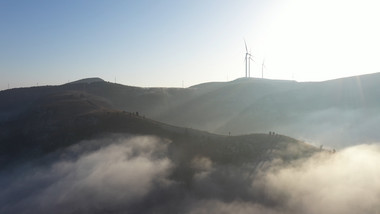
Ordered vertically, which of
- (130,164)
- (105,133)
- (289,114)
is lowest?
(130,164)

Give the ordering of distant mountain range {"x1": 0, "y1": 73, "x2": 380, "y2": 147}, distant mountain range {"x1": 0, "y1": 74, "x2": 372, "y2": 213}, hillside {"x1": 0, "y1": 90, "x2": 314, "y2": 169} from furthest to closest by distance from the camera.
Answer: distant mountain range {"x1": 0, "y1": 73, "x2": 380, "y2": 147}
hillside {"x1": 0, "y1": 90, "x2": 314, "y2": 169}
distant mountain range {"x1": 0, "y1": 74, "x2": 372, "y2": 213}

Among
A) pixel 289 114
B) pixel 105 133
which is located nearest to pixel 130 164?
pixel 105 133

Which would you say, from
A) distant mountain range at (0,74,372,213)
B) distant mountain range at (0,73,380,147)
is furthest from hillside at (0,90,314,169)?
distant mountain range at (0,73,380,147)

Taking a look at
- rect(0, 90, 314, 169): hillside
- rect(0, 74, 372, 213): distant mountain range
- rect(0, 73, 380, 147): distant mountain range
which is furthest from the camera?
rect(0, 73, 380, 147): distant mountain range

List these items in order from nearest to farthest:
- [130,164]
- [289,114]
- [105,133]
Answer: [130,164] < [105,133] < [289,114]

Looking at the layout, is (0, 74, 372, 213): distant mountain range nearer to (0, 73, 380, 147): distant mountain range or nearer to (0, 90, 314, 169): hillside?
(0, 90, 314, 169): hillside

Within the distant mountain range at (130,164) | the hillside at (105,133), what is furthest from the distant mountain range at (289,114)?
the distant mountain range at (130,164)

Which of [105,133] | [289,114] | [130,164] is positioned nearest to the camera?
[130,164]

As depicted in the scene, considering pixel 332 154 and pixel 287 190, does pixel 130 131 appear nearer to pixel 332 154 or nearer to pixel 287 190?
pixel 287 190

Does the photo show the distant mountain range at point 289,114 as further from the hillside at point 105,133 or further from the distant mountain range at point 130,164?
the distant mountain range at point 130,164

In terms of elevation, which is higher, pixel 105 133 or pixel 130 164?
pixel 105 133

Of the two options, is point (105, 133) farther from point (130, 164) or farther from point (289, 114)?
point (289, 114)
